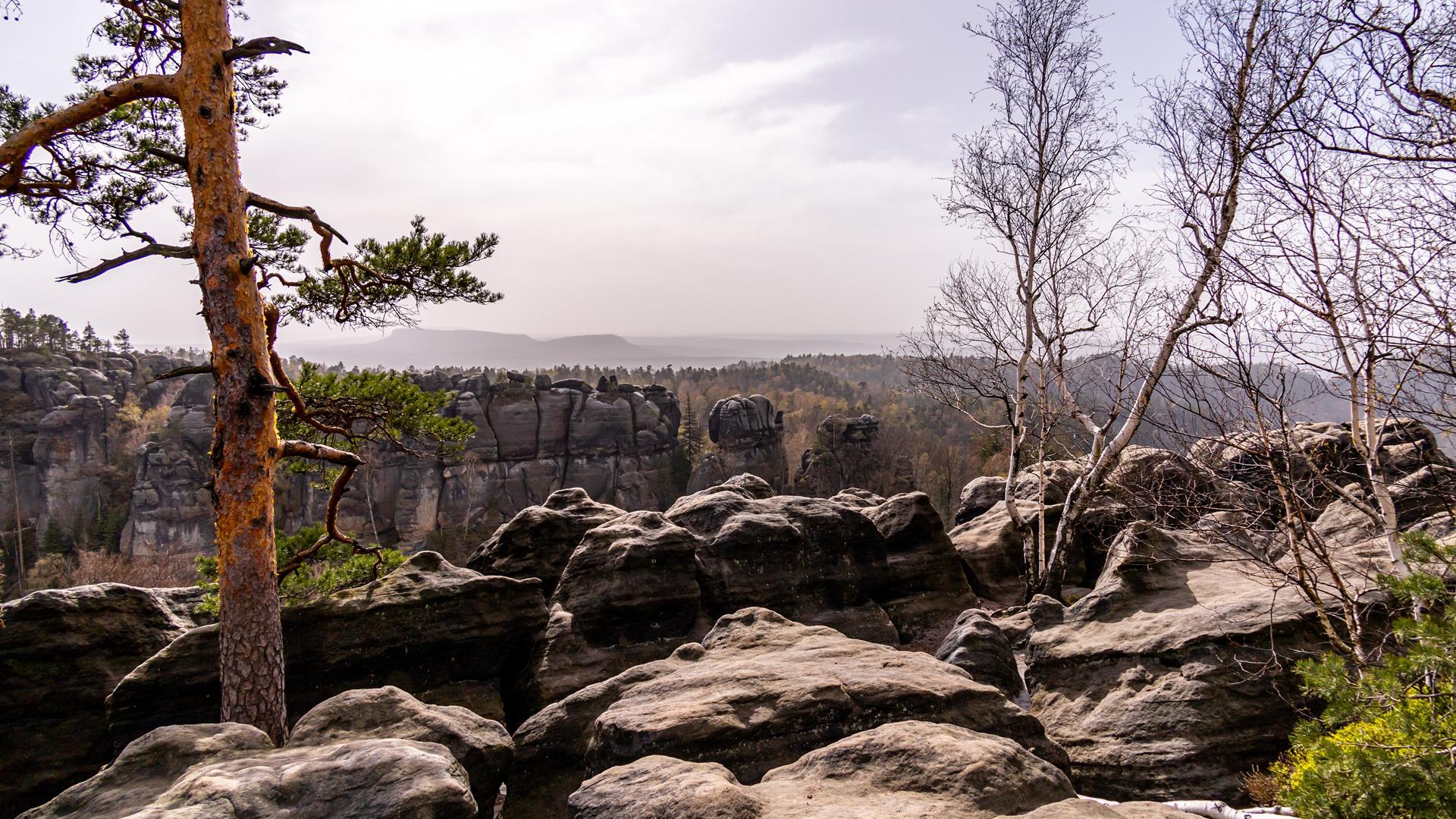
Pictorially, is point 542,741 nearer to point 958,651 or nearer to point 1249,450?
point 958,651

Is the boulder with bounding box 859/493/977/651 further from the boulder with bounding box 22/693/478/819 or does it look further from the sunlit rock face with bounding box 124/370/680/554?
the sunlit rock face with bounding box 124/370/680/554

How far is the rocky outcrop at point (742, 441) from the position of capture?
7356 centimetres

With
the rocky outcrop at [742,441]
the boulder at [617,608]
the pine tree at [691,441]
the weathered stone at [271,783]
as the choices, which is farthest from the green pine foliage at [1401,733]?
the pine tree at [691,441]

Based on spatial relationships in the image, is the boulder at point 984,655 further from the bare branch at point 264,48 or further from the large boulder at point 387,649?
the bare branch at point 264,48

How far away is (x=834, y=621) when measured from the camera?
14477mm

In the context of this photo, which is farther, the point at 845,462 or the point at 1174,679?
the point at 845,462

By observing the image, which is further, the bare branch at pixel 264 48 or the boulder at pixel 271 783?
the bare branch at pixel 264 48

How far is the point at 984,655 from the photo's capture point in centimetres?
1083

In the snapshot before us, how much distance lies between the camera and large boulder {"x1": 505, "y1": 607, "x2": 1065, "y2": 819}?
7.15m

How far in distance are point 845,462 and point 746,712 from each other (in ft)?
192

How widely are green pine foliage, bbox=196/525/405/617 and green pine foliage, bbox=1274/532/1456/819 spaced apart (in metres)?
11.5

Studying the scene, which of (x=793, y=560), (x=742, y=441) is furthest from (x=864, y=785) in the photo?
(x=742, y=441)

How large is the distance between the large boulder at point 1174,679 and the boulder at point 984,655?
0.33 metres

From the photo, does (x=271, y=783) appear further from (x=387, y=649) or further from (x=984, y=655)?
(x=984, y=655)
